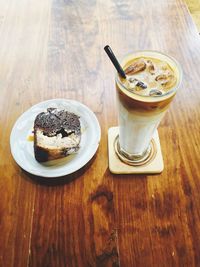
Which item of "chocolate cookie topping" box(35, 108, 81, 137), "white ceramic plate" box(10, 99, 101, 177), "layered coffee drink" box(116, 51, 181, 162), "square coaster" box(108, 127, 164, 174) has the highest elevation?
"layered coffee drink" box(116, 51, 181, 162)

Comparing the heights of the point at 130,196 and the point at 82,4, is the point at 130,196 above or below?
below

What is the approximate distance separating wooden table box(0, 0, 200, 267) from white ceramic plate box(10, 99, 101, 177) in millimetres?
40

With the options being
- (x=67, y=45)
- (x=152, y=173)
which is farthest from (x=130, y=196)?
(x=67, y=45)

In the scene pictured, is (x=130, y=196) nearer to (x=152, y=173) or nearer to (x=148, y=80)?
(x=152, y=173)

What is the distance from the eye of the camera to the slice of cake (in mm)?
711

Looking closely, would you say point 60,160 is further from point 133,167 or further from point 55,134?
point 133,167

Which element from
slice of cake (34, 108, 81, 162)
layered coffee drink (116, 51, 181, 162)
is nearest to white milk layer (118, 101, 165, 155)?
layered coffee drink (116, 51, 181, 162)

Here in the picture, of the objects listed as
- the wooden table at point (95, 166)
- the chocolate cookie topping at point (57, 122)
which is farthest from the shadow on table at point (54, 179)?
the chocolate cookie topping at point (57, 122)

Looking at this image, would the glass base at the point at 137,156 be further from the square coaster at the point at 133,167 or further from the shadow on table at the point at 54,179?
the shadow on table at the point at 54,179

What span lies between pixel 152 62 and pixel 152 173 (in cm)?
30

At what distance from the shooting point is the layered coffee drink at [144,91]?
0.60 meters

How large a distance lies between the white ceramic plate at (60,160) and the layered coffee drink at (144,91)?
0.10 m

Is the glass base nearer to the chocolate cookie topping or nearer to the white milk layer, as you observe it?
the white milk layer

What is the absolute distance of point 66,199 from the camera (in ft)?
2.29
